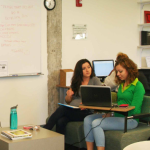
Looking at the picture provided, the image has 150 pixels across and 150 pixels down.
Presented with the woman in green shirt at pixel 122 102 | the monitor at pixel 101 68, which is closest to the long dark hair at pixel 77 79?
the woman in green shirt at pixel 122 102

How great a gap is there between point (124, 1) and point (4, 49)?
2.46 meters

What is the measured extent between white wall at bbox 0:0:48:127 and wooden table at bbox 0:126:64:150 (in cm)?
163

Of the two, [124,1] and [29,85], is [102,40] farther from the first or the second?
[29,85]

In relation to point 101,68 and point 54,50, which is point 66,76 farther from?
point 101,68

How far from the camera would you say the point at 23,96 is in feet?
14.8

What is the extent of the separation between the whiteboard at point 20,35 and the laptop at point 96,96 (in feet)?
5.18

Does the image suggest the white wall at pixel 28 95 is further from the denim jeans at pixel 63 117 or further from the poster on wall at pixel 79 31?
the denim jeans at pixel 63 117

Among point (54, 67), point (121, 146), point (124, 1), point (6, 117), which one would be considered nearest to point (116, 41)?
point (124, 1)

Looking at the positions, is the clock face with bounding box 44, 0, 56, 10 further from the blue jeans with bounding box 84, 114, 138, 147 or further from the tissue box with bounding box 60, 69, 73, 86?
the blue jeans with bounding box 84, 114, 138, 147

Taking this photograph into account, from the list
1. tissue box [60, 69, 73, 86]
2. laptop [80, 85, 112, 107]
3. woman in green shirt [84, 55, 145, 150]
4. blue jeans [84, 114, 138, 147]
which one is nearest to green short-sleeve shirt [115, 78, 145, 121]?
woman in green shirt [84, 55, 145, 150]

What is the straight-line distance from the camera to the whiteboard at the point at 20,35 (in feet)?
13.9

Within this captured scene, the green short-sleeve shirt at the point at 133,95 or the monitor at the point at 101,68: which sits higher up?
the monitor at the point at 101,68

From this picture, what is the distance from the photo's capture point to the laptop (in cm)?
296

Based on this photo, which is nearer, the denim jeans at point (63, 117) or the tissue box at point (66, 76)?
the denim jeans at point (63, 117)
